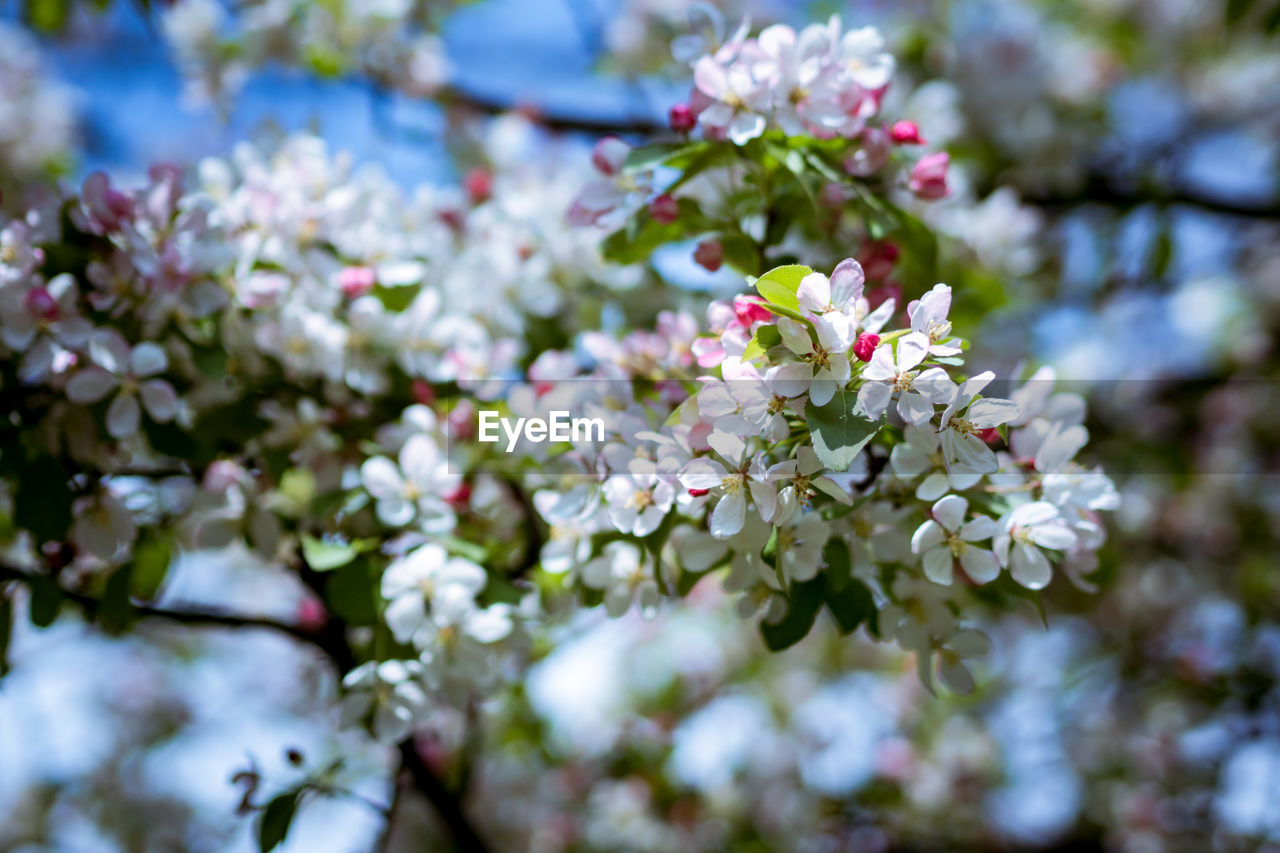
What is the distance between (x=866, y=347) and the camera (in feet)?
2.75

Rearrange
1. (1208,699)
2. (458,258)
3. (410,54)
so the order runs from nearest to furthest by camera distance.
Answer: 1. (458,258)
2. (410,54)
3. (1208,699)

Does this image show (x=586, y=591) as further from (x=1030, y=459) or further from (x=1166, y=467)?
(x=1166, y=467)

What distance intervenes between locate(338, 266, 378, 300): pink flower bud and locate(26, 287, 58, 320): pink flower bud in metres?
0.38

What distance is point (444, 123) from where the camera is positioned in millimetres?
2779

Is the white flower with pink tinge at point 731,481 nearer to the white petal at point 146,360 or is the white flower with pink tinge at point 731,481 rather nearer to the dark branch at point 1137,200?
the white petal at point 146,360

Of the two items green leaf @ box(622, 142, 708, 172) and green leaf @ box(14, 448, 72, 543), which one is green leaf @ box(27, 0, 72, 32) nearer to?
green leaf @ box(14, 448, 72, 543)

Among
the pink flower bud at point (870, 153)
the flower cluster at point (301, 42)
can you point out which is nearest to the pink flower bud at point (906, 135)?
the pink flower bud at point (870, 153)

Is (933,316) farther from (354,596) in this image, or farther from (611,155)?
(354,596)

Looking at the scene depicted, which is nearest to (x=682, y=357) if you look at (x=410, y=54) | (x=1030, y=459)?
(x=1030, y=459)

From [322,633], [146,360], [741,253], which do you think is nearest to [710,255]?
[741,253]

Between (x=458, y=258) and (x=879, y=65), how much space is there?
0.90 m

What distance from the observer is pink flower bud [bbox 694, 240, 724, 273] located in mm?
1159

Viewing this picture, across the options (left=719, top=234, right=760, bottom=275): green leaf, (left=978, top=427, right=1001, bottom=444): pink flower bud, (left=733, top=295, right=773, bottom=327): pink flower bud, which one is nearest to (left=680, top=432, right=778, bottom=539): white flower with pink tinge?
(left=733, top=295, right=773, bottom=327): pink flower bud

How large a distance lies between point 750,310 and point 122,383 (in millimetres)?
815
